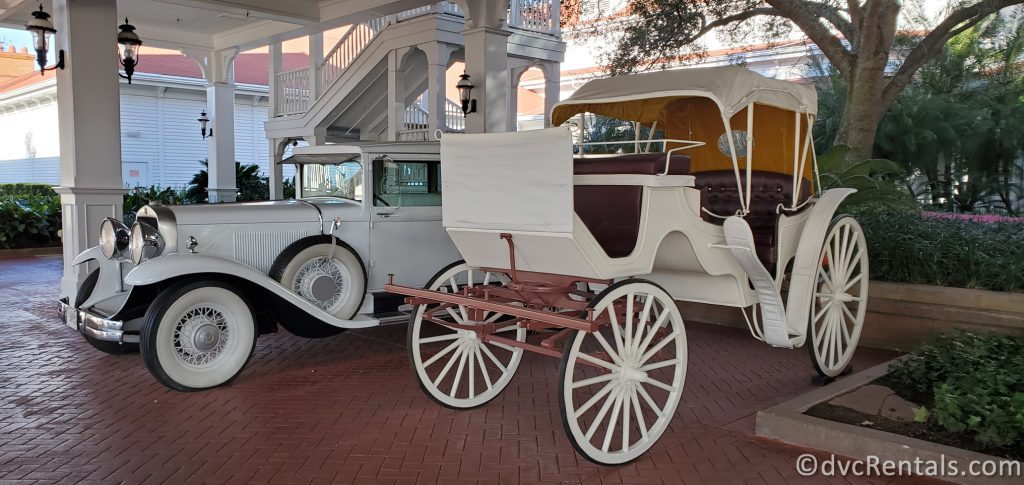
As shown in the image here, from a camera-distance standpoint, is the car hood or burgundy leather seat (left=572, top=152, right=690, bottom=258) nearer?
burgundy leather seat (left=572, top=152, right=690, bottom=258)

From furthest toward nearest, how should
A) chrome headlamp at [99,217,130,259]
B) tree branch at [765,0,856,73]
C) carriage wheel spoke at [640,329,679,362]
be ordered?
tree branch at [765,0,856,73] < chrome headlamp at [99,217,130,259] < carriage wheel spoke at [640,329,679,362]

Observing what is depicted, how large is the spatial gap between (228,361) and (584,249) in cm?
295

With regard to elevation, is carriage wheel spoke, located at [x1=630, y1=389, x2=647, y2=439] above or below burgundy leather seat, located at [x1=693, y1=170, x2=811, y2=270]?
below

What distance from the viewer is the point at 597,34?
13445mm

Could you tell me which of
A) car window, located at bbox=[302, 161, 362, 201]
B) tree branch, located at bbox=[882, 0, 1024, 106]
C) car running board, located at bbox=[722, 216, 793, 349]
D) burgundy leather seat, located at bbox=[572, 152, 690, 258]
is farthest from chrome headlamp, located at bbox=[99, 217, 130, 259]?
tree branch, located at bbox=[882, 0, 1024, 106]

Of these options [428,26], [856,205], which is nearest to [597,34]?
[428,26]

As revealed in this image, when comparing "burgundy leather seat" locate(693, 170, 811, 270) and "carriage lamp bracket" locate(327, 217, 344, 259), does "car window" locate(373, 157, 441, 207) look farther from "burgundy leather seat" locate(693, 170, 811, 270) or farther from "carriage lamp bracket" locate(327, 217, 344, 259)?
"burgundy leather seat" locate(693, 170, 811, 270)

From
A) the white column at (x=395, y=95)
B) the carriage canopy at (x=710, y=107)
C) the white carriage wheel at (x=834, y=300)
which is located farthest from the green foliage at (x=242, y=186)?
the white carriage wheel at (x=834, y=300)

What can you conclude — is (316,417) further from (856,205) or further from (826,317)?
(856,205)

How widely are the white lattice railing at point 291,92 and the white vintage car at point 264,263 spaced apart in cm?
1029

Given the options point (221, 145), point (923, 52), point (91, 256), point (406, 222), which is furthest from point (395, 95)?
point (923, 52)

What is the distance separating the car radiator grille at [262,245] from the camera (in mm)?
5922

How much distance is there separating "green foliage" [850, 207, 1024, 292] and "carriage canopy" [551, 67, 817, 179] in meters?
1.76

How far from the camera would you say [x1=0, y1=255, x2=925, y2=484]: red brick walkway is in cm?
390
